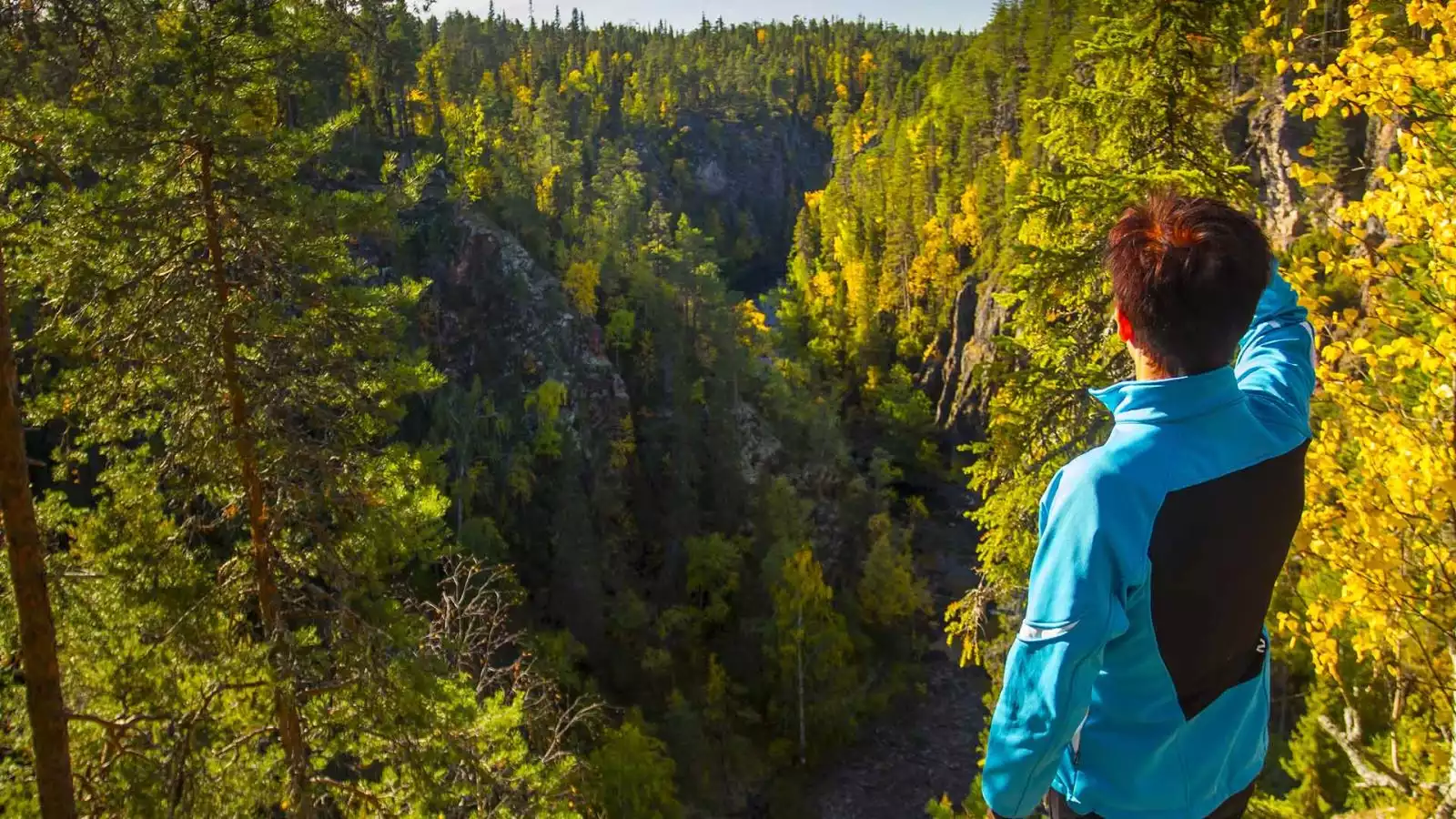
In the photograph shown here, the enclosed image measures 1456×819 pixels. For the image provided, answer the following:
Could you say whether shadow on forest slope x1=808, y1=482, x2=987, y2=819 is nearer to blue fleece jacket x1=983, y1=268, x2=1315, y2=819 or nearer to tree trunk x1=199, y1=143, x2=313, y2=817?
tree trunk x1=199, y1=143, x2=313, y2=817

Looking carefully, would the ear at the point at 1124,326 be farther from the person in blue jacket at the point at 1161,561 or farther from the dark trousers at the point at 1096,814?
the dark trousers at the point at 1096,814

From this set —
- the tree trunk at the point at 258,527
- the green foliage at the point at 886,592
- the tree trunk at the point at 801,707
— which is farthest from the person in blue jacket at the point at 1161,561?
the green foliage at the point at 886,592

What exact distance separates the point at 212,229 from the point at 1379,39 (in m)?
6.66

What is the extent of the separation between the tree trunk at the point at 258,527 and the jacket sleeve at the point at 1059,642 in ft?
17.0

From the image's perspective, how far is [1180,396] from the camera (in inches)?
68.9

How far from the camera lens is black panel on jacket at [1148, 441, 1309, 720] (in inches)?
66.6

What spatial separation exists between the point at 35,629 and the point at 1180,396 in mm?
5171

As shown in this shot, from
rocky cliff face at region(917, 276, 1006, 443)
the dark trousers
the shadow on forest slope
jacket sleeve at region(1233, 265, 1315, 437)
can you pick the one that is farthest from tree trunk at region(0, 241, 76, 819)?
rocky cliff face at region(917, 276, 1006, 443)

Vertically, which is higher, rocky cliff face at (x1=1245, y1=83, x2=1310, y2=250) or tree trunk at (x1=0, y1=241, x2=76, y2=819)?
rocky cliff face at (x1=1245, y1=83, x2=1310, y2=250)

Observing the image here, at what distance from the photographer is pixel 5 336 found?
4105 mm

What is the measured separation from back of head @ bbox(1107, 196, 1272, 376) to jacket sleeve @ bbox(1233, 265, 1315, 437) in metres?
0.31

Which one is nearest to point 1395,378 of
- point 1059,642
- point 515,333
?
point 1059,642

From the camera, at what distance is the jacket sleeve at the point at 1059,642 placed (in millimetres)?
1585

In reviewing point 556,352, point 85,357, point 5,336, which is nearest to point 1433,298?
point 5,336
